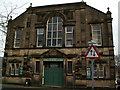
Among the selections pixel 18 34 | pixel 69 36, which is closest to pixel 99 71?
pixel 69 36

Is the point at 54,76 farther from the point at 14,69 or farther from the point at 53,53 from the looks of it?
the point at 14,69

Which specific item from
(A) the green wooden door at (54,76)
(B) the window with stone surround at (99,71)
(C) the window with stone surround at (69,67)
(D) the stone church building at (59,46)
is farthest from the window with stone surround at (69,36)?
(B) the window with stone surround at (99,71)

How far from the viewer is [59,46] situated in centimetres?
2028

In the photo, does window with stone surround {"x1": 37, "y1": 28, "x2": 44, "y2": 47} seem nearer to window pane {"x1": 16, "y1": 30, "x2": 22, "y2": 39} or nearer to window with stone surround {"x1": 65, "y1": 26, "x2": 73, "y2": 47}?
window pane {"x1": 16, "y1": 30, "x2": 22, "y2": 39}

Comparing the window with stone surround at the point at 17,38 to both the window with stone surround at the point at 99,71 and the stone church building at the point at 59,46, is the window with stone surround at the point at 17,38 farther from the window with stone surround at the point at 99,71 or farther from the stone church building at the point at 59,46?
the window with stone surround at the point at 99,71

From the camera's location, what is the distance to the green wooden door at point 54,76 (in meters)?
19.4

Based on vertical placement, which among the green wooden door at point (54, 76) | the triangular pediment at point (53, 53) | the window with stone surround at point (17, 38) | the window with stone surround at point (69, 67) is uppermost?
the window with stone surround at point (17, 38)

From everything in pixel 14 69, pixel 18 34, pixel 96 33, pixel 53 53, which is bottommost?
pixel 14 69

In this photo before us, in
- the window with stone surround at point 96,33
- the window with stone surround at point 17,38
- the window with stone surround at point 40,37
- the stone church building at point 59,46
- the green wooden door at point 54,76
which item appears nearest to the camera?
the stone church building at point 59,46

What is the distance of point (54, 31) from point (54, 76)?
6.61 metres

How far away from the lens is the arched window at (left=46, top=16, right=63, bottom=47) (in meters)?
20.8

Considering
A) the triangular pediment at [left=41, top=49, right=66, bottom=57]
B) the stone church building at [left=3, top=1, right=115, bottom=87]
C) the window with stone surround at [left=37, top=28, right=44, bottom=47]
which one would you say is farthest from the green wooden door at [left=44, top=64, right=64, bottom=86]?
the window with stone surround at [left=37, top=28, right=44, bottom=47]

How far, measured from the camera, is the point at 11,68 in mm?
21828

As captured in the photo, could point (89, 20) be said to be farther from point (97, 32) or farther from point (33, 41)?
point (33, 41)
